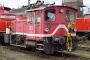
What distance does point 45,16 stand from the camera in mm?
11320

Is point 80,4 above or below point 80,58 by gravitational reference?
above

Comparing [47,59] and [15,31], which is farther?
[15,31]

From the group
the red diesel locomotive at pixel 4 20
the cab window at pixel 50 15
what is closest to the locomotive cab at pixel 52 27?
the cab window at pixel 50 15

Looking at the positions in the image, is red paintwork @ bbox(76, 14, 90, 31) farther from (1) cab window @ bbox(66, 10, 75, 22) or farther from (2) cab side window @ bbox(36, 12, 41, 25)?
(2) cab side window @ bbox(36, 12, 41, 25)

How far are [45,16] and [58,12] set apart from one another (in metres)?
0.78

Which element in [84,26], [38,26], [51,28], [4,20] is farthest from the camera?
[84,26]

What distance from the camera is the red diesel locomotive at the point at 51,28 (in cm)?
1122

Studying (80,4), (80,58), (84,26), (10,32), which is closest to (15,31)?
(10,32)

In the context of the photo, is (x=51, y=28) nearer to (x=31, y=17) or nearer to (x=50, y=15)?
(x=50, y=15)

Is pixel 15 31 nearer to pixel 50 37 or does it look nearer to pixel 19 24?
pixel 19 24

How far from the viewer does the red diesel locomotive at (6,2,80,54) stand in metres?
11.2

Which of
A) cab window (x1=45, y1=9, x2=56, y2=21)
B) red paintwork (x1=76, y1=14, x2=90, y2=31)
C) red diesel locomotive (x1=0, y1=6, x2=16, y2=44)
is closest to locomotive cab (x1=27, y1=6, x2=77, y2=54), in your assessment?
cab window (x1=45, y1=9, x2=56, y2=21)

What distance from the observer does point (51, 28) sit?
37.4 feet

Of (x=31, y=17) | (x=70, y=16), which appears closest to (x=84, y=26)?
(x=70, y=16)
